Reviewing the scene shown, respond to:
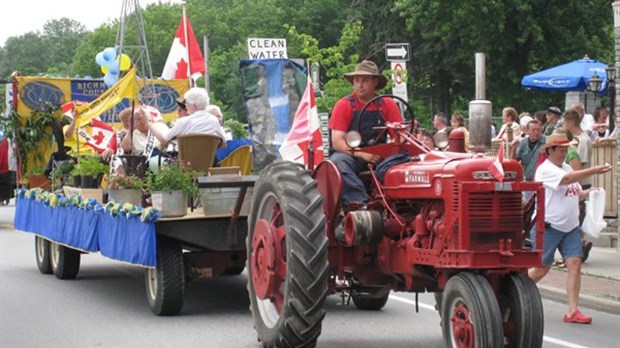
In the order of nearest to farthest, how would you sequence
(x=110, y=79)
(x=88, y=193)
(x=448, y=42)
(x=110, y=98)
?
1. (x=88, y=193)
2. (x=110, y=98)
3. (x=110, y=79)
4. (x=448, y=42)

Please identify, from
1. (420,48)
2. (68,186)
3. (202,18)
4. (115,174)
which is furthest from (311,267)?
(202,18)

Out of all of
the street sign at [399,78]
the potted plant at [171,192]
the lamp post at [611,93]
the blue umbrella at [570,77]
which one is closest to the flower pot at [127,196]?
the potted plant at [171,192]

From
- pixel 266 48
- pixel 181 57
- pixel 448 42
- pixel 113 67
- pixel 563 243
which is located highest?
pixel 448 42

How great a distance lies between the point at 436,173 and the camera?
27.2 ft

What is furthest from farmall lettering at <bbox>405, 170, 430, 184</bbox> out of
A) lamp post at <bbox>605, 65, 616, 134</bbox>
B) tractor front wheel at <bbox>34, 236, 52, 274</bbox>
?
lamp post at <bbox>605, 65, 616, 134</bbox>

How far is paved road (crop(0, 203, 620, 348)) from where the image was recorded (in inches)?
404

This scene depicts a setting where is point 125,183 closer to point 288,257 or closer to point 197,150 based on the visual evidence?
point 197,150

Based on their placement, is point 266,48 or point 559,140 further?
point 266,48

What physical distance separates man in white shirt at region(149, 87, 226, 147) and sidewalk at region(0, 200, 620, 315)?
424 centimetres

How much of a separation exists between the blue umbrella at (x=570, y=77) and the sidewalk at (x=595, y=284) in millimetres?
8241

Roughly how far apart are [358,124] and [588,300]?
4.64m

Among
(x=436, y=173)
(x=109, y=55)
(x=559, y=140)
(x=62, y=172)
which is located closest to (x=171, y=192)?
(x=436, y=173)

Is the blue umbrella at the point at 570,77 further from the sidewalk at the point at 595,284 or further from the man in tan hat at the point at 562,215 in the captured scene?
the man in tan hat at the point at 562,215

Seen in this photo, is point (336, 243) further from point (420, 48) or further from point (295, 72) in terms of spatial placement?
point (420, 48)
